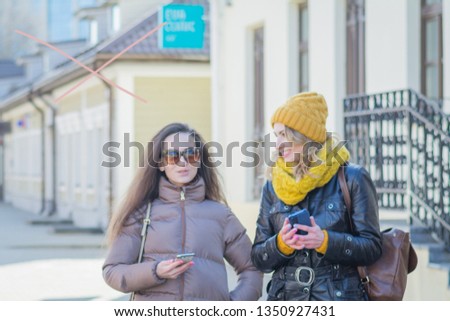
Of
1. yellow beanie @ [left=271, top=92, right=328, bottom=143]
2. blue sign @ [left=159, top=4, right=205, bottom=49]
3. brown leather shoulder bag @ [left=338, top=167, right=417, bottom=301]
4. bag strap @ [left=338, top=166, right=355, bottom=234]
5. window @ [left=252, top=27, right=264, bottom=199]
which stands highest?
blue sign @ [left=159, top=4, right=205, bottom=49]

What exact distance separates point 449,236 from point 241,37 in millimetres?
6896

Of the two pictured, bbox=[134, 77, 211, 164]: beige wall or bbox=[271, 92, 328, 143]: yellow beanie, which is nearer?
bbox=[271, 92, 328, 143]: yellow beanie

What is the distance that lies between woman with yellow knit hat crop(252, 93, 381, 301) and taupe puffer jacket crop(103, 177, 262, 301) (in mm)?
225

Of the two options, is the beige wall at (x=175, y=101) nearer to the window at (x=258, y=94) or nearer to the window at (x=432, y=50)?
the window at (x=258, y=94)

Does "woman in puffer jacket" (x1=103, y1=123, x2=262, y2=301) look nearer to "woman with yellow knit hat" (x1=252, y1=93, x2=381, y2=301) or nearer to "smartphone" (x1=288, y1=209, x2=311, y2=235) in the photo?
"woman with yellow knit hat" (x1=252, y1=93, x2=381, y2=301)

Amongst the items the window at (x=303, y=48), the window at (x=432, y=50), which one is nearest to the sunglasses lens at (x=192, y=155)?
the window at (x=432, y=50)

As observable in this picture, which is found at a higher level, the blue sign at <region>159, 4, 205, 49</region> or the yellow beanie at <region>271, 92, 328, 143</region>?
the blue sign at <region>159, 4, 205, 49</region>

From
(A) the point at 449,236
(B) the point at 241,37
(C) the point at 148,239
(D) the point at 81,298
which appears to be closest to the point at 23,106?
(B) the point at 241,37

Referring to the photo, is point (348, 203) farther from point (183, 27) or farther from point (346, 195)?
point (183, 27)

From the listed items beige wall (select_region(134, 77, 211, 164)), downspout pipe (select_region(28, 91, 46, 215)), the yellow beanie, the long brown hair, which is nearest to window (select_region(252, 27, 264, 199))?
beige wall (select_region(134, 77, 211, 164))

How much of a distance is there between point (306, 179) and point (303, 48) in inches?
350

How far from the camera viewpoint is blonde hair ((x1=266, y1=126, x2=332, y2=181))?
152 inches

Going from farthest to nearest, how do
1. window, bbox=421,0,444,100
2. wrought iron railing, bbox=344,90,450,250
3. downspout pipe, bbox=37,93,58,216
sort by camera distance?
downspout pipe, bbox=37,93,58,216, window, bbox=421,0,444,100, wrought iron railing, bbox=344,90,450,250

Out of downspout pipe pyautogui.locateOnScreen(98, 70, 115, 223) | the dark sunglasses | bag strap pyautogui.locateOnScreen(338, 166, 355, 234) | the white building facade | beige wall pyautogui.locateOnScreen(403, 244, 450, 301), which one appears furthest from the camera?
downspout pipe pyautogui.locateOnScreen(98, 70, 115, 223)
